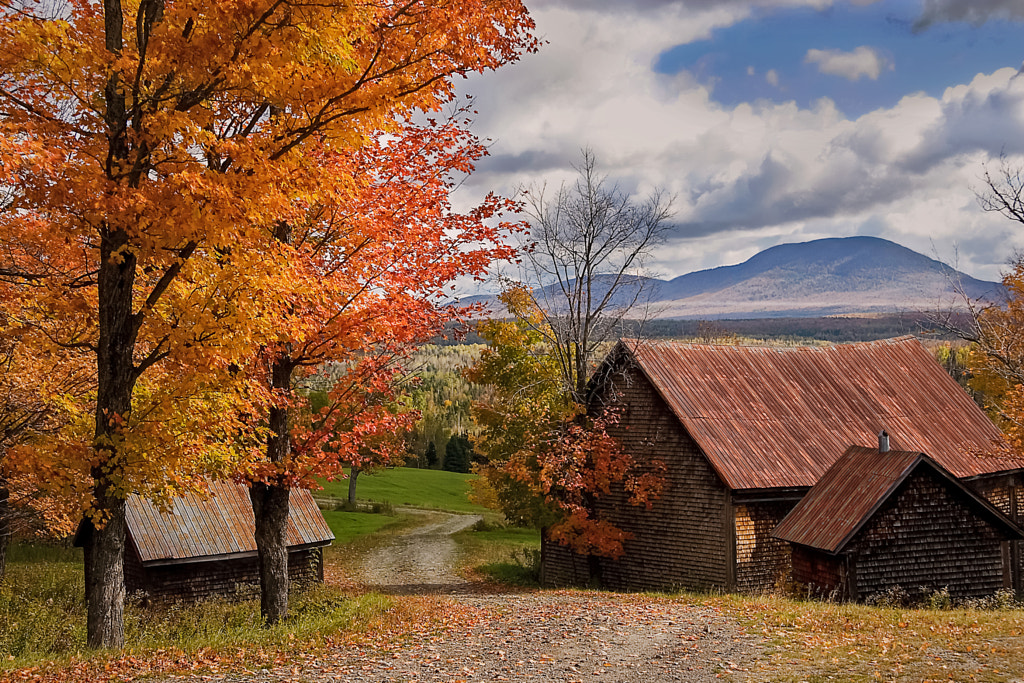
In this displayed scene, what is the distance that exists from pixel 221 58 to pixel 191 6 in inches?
31.8

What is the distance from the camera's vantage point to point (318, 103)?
10844 millimetres

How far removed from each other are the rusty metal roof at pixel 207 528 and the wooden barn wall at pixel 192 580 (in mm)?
616

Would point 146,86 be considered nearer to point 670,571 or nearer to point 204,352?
point 204,352

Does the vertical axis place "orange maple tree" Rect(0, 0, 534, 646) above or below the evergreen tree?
above

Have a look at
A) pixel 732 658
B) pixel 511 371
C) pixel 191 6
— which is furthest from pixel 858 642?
pixel 511 371

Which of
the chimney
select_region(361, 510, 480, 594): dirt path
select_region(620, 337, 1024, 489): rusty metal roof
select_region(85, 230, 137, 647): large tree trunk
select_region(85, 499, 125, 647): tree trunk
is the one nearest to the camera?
select_region(85, 230, 137, 647): large tree trunk

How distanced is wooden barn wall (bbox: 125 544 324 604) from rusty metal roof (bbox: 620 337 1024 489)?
1433cm

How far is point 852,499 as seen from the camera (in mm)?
21031

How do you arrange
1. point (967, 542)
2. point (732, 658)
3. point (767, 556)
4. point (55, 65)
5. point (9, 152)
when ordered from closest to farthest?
point (9, 152), point (55, 65), point (732, 658), point (967, 542), point (767, 556)

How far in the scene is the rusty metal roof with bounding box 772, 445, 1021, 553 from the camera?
20.3 metres

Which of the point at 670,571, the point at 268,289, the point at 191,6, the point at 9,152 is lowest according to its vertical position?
the point at 670,571

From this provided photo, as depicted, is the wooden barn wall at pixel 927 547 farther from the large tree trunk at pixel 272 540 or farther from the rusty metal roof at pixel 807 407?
the large tree trunk at pixel 272 540

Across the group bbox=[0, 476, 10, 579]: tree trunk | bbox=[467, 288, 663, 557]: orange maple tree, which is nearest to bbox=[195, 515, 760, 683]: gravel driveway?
bbox=[467, 288, 663, 557]: orange maple tree

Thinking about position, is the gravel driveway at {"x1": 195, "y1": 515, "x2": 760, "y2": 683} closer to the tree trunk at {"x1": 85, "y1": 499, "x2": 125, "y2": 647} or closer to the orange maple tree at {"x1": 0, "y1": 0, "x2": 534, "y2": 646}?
the tree trunk at {"x1": 85, "y1": 499, "x2": 125, "y2": 647}
